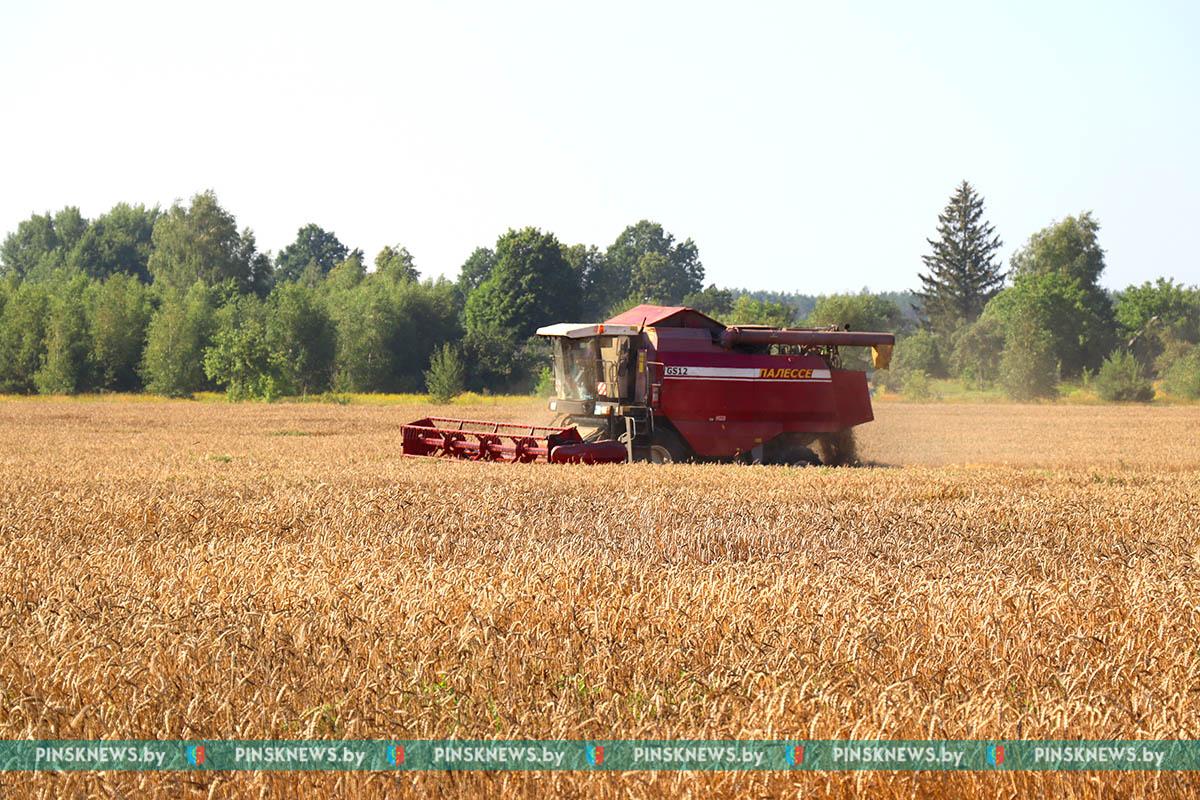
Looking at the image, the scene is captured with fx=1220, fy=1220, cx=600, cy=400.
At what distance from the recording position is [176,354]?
189 ft

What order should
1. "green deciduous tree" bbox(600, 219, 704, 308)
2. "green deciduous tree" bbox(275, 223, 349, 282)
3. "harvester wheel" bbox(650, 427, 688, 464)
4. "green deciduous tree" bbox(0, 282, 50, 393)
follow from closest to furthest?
"harvester wheel" bbox(650, 427, 688, 464), "green deciduous tree" bbox(0, 282, 50, 393), "green deciduous tree" bbox(600, 219, 704, 308), "green deciduous tree" bbox(275, 223, 349, 282)

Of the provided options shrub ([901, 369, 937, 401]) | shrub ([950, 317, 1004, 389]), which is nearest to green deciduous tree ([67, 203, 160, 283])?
shrub ([950, 317, 1004, 389])

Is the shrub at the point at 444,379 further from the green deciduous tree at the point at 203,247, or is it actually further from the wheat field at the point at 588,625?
the green deciduous tree at the point at 203,247

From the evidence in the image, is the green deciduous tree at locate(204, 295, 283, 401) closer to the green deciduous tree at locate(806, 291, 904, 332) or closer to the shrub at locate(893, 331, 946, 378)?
the green deciduous tree at locate(806, 291, 904, 332)

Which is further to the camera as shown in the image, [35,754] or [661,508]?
[661,508]

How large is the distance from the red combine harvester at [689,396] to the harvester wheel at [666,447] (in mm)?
16

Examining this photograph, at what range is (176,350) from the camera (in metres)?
57.6

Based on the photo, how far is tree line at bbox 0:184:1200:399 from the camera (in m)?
57.5

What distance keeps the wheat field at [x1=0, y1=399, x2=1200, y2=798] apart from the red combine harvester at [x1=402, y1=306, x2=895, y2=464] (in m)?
6.81

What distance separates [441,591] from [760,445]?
1435 centimetres

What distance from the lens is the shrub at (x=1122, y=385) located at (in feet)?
195

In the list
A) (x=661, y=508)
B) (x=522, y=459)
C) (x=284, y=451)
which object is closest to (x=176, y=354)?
(x=284, y=451)

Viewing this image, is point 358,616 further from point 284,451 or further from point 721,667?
point 284,451

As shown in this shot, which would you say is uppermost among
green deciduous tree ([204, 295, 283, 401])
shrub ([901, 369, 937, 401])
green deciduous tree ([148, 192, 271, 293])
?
green deciduous tree ([148, 192, 271, 293])
